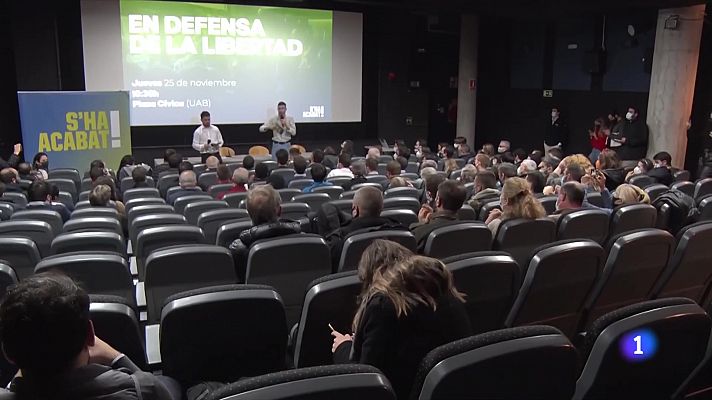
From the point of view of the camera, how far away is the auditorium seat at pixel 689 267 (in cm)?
327

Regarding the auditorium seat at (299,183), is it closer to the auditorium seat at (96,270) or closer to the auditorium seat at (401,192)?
the auditorium seat at (401,192)

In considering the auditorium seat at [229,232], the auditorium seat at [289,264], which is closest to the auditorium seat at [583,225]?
the auditorium seat at [289,264]

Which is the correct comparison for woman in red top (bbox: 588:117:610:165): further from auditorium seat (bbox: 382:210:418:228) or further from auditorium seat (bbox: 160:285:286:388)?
auditorium seat (bbox: 160:285:286:388)

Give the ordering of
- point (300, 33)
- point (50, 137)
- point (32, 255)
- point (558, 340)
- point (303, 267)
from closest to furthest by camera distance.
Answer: point (558, 340), point (303, 267), point (32, 255), point (50, 137), point (300, 33)

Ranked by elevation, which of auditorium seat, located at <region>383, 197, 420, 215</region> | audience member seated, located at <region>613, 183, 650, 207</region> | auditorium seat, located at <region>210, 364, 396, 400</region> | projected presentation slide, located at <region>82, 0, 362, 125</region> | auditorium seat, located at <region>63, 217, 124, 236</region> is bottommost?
auditorium seat, located at <region>63, 217, 124, 236</region>

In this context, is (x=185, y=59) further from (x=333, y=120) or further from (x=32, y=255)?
(x=32, y=255)

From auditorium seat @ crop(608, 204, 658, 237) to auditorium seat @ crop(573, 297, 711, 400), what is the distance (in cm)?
234

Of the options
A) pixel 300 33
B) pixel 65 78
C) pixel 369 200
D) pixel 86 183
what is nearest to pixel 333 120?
pixel 300 33

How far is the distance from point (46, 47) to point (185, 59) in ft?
7.82

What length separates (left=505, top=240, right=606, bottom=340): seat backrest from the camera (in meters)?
2.89

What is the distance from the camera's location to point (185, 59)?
1200 cm

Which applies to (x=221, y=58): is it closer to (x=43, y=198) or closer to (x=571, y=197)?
(x=43, y=198)

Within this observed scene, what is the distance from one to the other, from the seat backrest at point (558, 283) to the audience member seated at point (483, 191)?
1887 millimetres

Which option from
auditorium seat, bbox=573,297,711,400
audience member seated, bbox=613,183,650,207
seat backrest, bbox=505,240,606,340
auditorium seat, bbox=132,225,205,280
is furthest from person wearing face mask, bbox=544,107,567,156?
auditorium seat, bbox=573,297,711,400
